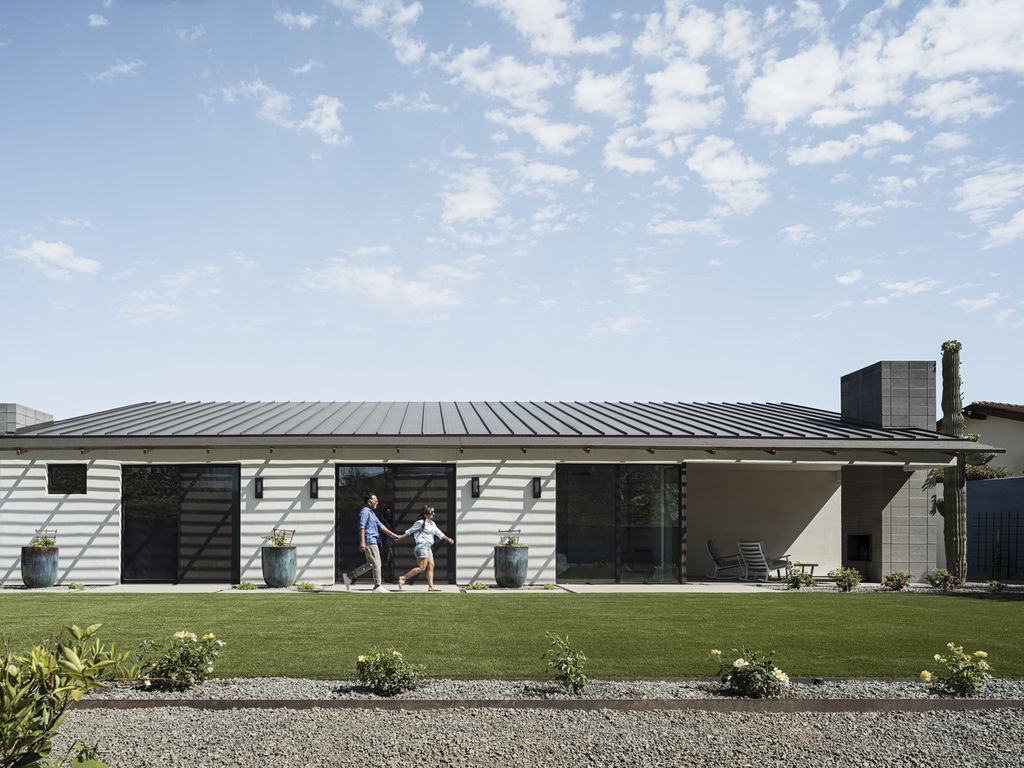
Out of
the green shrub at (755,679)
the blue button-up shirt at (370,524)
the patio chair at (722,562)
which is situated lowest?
the patio chair at (722,562)

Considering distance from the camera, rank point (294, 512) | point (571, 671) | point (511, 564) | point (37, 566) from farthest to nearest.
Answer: point (294, 512), point (511, 564), point (37, 566), point (571, 671)

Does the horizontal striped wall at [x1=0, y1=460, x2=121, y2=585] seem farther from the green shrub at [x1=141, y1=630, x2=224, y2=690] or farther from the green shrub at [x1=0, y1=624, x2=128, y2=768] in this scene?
the green shrub at [x1=0, y1=624, x2=128, y2=768]

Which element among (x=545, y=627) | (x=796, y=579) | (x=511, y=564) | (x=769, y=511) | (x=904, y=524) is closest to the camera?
(x=545, y=627)

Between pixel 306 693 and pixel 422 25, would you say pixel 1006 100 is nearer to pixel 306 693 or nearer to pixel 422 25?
pixel 422 25

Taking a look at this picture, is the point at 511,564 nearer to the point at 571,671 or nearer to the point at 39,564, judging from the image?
the point at 39,564

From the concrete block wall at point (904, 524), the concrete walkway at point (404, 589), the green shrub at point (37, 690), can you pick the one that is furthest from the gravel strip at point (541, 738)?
the concrete block wall at point (904, 524)

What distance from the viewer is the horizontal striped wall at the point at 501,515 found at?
52.6 ft

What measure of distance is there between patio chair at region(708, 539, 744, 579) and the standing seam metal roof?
2.61 metres

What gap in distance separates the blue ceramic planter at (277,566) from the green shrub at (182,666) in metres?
8.37

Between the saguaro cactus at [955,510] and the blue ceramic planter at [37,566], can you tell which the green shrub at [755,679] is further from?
the blue ceramic planter at [37,566]

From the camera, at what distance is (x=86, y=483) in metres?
16.0

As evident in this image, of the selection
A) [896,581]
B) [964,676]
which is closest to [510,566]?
[896,581]

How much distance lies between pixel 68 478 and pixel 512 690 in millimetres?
11924

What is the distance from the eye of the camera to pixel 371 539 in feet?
48.5
